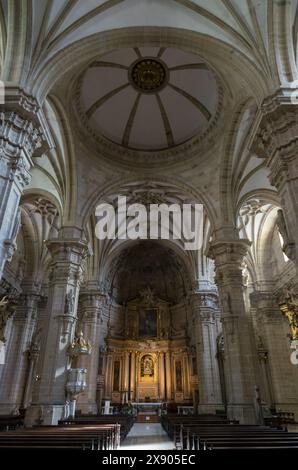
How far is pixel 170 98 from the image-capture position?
15.0 meters

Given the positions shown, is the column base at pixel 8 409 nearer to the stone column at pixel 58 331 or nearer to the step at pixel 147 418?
the stone column at pixel 58 331

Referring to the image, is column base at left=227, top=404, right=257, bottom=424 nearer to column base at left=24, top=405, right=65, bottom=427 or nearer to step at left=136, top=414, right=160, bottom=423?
column base at left=24, top=405, right=65, bottom=427

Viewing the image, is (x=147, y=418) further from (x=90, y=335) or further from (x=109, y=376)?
(x=90, y=335)

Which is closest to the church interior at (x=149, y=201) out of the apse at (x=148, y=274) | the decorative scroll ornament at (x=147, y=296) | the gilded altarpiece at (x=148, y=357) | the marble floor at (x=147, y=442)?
the gilded altarpiece at (x=148, y=357)

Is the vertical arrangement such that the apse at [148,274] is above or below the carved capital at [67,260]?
above

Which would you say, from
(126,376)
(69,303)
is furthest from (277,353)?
(126,376)

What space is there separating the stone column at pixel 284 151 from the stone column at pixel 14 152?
220 inches

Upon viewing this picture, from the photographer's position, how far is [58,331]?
466 inches

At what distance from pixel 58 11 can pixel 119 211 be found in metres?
12.1

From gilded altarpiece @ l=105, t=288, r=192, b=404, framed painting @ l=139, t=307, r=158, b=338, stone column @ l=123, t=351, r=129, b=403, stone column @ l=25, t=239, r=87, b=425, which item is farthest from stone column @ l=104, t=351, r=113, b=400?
stone column @ l=25, t=239, r=87, b=425

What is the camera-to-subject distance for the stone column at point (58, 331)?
10750 millimetres

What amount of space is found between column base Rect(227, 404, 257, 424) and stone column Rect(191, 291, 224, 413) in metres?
7.95

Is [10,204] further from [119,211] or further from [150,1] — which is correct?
[119,211]
